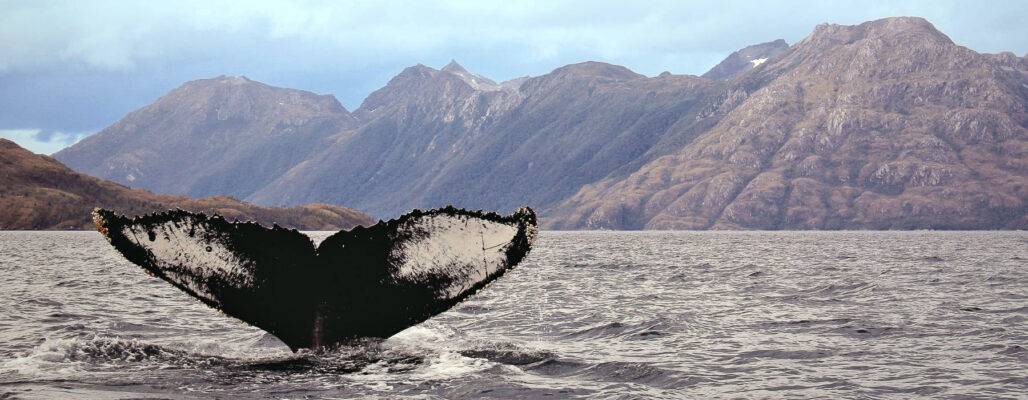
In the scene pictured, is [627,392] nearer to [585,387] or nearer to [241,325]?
[585,387]

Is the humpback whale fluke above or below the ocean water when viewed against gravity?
above

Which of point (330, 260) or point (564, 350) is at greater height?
point (330, 260)

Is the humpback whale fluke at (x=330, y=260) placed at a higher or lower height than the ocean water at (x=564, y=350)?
Answer: higher

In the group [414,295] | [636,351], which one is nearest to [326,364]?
[414,295]

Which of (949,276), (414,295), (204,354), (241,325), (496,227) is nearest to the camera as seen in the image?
(496,227)

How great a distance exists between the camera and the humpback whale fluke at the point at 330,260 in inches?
345

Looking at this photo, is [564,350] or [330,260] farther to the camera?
[564,350]

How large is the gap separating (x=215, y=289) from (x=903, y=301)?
19.1 meters

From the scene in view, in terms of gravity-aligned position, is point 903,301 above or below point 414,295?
below

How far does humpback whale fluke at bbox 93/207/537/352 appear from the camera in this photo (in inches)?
345

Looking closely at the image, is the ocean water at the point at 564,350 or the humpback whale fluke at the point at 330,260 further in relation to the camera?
the ocean water at the point at 564,350

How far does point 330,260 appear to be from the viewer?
909 cm

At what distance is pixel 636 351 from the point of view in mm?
13953

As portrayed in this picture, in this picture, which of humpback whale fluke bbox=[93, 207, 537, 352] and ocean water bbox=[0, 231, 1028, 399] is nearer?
humpback whale fluke bbox=[93, 207, 537, 352]
